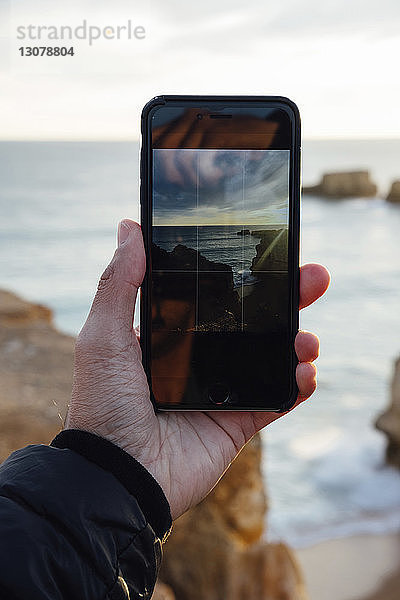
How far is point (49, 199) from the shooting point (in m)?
24.8

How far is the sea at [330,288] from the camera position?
727 centimetres

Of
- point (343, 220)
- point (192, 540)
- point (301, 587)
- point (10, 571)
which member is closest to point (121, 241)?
point (10, 571)

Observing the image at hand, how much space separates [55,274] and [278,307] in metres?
16.7

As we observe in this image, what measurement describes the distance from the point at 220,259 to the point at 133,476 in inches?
20.9

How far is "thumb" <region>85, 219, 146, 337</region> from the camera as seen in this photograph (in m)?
1.46

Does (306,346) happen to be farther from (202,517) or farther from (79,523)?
(202,517)

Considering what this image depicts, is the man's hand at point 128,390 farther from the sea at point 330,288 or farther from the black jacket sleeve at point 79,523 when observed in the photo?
the sea at point 330,288

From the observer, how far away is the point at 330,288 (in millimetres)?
16875

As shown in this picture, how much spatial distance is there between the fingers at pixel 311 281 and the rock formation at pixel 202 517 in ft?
4.55

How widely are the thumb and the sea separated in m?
5.14

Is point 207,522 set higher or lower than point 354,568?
higher

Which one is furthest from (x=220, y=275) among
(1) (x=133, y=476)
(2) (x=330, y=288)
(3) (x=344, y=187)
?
(3) (x=344, y=187)

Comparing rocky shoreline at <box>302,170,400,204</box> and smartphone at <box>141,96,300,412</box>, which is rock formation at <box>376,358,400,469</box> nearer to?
smartphone at <box>141,96,300,412</box>

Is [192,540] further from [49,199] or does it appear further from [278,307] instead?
[49,199]
